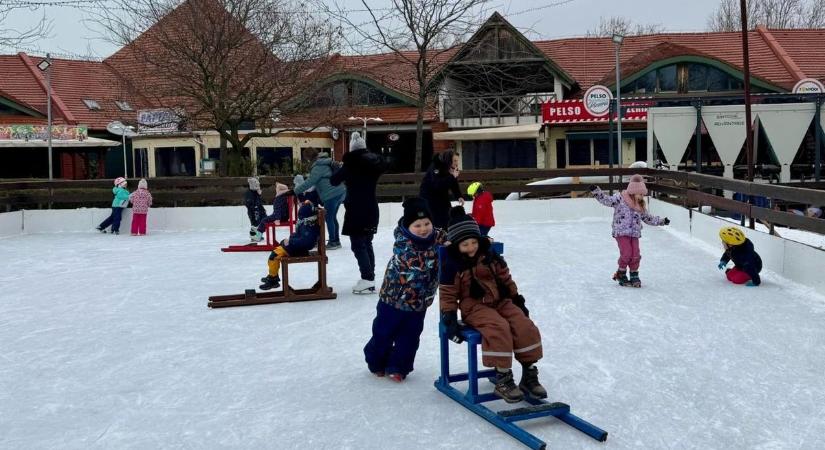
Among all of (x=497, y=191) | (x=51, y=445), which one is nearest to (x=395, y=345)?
(x=51, y=445)

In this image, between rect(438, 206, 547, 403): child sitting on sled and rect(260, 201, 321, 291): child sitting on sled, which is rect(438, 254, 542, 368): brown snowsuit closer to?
rect(438, 206, 547, 403): child sitting on sled

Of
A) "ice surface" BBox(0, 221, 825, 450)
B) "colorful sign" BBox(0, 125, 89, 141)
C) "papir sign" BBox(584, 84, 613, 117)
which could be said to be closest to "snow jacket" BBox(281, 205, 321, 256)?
"ice surface" BBox(0, 221, 825, 450)

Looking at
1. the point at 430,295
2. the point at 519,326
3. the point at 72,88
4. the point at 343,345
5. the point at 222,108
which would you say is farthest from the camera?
the point at 72,88

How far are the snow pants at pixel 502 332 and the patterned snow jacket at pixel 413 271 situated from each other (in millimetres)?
439

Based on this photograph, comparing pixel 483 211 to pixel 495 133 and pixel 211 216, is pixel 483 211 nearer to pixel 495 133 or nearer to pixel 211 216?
pixel 211 216

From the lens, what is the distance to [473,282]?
171 inches

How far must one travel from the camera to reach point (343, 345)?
19.4 ft

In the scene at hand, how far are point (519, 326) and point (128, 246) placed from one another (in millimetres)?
9495

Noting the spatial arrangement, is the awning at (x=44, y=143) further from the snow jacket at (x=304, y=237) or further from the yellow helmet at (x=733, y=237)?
the yellow helmet at (x=733, y=237)

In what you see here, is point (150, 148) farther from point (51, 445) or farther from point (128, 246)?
point (51, 445)

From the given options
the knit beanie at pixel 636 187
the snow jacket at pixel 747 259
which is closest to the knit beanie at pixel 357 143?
the knit beanie at pixel 636 187

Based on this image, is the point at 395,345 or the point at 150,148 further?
the point at 150,148

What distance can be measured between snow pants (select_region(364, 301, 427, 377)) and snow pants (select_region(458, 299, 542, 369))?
54cm

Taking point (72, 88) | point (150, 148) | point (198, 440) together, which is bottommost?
point (198, 440)
